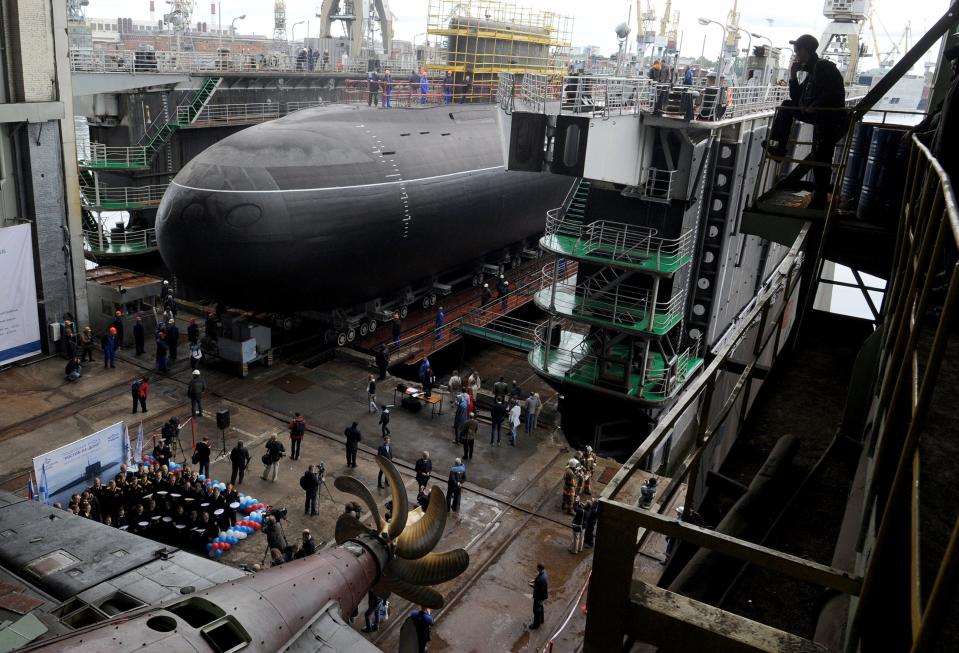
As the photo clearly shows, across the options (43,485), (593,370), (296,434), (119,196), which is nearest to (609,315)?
(593,370)

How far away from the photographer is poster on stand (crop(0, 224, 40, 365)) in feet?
76.7

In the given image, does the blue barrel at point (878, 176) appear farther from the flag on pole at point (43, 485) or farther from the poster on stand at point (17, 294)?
the poster on stand at point (17, 294)

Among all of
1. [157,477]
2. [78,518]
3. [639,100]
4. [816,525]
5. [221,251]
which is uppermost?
[639,100]

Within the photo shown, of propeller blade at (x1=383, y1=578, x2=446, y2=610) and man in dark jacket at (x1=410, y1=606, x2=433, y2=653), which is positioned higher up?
propeller blade at (x1=383, y1=578, x2=446, y2=610)

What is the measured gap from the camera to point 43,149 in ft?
80.2

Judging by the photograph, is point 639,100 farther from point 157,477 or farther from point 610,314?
point 157,477

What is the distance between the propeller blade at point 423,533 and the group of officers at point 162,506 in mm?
5697

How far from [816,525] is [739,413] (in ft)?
6.00

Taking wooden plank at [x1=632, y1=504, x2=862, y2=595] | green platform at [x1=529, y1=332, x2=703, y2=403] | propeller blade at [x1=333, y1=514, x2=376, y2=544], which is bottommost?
green platform at [x1=529, y1=332, x2=703, y2=403]

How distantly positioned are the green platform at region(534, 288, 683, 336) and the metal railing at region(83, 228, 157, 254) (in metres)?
18.6

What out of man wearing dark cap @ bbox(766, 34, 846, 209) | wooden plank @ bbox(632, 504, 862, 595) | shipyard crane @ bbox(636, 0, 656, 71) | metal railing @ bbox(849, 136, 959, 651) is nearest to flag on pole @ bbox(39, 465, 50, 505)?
man wearing dark cap @ bbox(766, 34, 846, 209)

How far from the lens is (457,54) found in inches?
1542

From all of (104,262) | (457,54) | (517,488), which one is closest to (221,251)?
(517,488)

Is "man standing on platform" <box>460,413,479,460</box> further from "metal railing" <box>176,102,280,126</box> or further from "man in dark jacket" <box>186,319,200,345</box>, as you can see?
"metal railing" <box>176,102,280,126</box>
